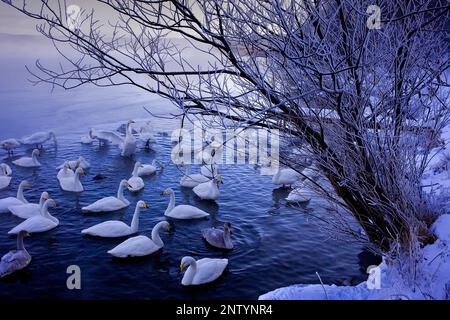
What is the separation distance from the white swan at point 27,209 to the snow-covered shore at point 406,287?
18.7 ft

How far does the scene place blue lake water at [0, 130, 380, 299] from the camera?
20.5 feet

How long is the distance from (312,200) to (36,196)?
260 inches

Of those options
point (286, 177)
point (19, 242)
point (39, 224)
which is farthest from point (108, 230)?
point (286, 177)

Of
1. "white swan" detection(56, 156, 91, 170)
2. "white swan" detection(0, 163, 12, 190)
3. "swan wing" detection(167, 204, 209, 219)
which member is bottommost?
"swan wing" detection(167, 204, 209, 219)

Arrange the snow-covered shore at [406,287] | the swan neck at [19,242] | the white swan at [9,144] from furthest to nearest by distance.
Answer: the white swan at [9,144], the swan neck at [19,242], the snow-covered shore at [406,287]

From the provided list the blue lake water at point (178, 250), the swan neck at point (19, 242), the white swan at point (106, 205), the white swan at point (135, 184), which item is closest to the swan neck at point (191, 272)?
the blue lake water at point (178, 250)

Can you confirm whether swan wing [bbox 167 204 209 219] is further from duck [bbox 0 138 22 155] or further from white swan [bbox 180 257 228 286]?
duck [bbox 0 138 22 155]

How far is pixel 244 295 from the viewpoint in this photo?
620 centimetres

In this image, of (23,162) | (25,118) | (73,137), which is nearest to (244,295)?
(23,162)

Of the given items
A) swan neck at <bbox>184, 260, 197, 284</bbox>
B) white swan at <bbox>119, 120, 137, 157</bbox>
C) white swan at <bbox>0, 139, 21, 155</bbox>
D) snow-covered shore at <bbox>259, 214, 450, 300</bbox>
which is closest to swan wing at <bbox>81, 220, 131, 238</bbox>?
swan neck at <bbox>184, 260, 197, 284</bbox>

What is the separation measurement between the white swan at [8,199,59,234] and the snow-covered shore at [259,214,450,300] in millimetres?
4932

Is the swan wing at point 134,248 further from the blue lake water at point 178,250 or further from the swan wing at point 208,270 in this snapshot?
the swan wing at point 208,270

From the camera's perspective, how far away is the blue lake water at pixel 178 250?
6.25 m

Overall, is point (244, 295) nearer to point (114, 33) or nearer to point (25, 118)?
point (114, 33)
